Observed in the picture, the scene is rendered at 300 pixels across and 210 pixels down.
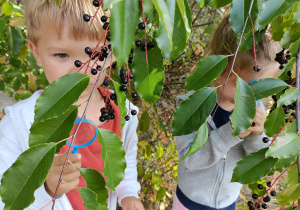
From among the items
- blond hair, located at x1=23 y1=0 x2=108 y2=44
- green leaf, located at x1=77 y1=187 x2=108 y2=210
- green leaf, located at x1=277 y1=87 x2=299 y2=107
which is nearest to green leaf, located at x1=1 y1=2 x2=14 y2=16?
blond hair, located at x1=23 y1=0 x2=108 y2=44

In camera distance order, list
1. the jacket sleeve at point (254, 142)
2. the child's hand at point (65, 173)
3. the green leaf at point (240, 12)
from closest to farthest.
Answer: the green leaf at point (240, 12)
the child's hand at point (65, 173)
the jacket sleeve at point (254, 142)

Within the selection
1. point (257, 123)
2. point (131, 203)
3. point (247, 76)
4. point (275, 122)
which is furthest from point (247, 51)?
point (131, 203)

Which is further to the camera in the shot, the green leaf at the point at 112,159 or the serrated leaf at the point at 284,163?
the serrated leaf at the point at 284,163

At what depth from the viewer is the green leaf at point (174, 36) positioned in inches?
16.6

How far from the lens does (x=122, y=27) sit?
33 cm

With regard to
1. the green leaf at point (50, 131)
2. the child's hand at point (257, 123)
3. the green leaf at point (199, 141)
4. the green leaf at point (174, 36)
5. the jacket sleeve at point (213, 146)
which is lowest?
the jacket sleeve at point (213, 146)

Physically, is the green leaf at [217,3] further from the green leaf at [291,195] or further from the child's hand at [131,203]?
the child's hand at [131,203]

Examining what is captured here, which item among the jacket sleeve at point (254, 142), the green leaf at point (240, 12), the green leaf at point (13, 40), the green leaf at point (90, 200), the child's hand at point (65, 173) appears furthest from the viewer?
the green leaf at point (13, 40)

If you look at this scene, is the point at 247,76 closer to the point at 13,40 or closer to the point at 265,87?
the point at 265,87

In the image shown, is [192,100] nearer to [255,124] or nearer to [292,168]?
[292,168]

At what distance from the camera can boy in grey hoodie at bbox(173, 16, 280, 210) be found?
44.3 inches

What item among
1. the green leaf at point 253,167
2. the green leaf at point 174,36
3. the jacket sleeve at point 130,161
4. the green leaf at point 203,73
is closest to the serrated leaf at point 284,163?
the green leaf at point 253,167

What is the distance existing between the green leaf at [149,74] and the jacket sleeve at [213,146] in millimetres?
721

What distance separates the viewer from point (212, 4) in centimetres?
57
